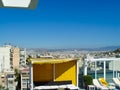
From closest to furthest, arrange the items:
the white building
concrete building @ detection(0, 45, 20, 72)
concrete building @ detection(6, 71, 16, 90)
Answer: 1. concrete building @ detection(6, 71, 16, 90)
2. the white building
3. concrete building @ detection(0, 45, 20, 72)

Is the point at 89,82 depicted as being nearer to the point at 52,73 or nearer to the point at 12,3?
the point at 52,73

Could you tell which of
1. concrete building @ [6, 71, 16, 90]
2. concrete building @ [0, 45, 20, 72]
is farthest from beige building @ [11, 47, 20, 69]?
concrete building @ [6, 71, 16, 90]

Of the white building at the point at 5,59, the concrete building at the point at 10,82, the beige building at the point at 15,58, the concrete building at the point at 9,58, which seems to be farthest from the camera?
the beige building at the point at 15,58

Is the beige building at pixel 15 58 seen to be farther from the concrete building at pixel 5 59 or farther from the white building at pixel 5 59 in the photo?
the white building at pixel 5 59

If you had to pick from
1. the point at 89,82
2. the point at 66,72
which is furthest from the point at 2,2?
the point at 89,82

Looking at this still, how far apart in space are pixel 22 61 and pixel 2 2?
37758 mm

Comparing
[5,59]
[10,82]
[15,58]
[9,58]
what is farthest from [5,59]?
[10,82]

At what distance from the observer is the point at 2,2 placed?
0.58 metres

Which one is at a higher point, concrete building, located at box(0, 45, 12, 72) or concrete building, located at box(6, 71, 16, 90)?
concrete building, located at box(0, 45, 12, 72)

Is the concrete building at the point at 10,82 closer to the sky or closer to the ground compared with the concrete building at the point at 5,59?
closer to the ground

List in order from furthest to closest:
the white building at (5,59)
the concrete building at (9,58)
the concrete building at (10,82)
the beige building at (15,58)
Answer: the beige building at (15,58) < the concrete building at (9,58) < the white building at (5,59) < the concrete building at (10,82)

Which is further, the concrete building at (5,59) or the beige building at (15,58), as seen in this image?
the beige building at (15,58)

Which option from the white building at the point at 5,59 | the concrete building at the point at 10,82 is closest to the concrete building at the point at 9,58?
the white building at the point at 5,59

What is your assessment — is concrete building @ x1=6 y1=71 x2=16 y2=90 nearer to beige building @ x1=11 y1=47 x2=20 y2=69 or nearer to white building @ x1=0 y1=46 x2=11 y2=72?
white building @ x1=0 y1=46 x2=11 y2=72
